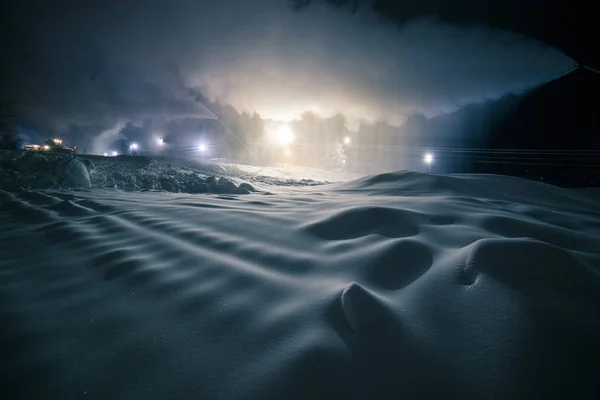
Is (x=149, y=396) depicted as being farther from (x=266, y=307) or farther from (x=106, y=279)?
(x=106, y=279)

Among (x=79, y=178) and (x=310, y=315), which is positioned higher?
(x=79, y=178)

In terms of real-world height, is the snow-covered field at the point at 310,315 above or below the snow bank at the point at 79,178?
below

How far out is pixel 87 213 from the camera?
3363 millimetres

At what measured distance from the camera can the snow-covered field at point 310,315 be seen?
2.59 feet

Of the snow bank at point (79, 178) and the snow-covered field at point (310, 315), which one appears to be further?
the snow bank at point (79, 178)

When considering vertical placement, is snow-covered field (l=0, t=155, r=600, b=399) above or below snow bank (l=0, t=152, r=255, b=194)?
below

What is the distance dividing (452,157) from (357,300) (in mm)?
26666

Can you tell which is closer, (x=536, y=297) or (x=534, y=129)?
(x=536, y=297)

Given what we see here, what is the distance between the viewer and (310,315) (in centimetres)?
107

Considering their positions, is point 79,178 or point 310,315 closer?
point 310,315

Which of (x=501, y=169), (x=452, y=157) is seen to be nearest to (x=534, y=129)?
(x=501, y=169)

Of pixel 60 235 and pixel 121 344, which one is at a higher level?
pixel 60 235

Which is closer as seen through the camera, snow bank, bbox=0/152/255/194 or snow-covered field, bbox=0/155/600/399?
snow-covered field, bbox=0/155/600/399

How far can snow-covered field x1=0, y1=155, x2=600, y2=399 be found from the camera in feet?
2.59
